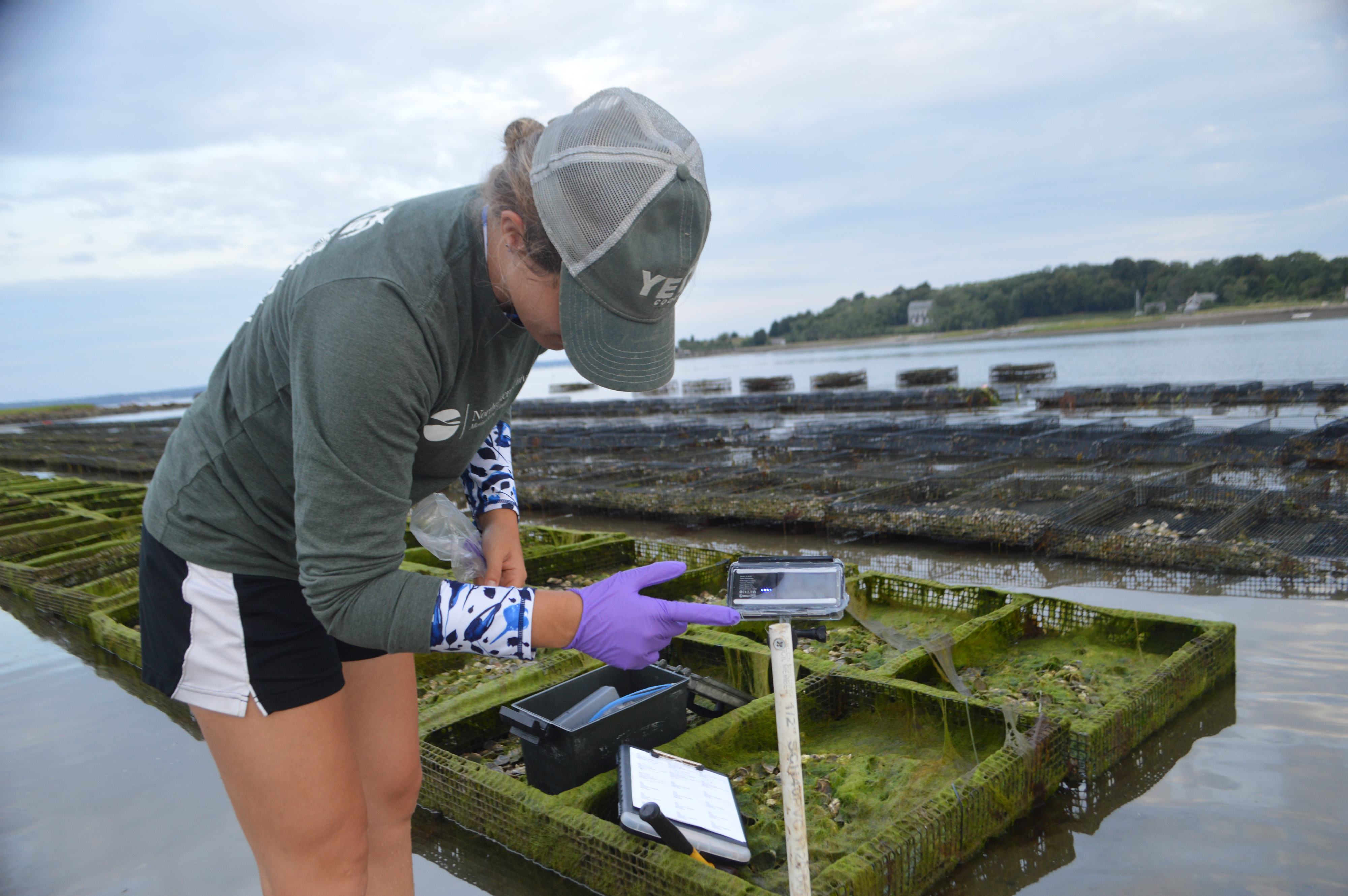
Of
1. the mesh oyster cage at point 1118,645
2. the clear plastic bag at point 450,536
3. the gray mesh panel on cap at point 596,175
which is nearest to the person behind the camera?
the gray mesh panel on cap at point 596,175

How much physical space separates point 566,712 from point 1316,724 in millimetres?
2684

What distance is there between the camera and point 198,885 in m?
2.37

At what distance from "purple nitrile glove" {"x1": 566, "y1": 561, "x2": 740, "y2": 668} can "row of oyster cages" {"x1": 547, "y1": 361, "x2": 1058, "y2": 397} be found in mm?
19353

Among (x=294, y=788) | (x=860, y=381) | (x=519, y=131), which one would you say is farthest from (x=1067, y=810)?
(x=860, y=381)

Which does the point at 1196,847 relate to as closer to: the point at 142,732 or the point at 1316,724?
the point at 1316,724

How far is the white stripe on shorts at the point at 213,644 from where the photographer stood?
1.27 meters

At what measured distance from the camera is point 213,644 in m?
1.28

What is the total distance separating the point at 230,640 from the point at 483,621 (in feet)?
1.50

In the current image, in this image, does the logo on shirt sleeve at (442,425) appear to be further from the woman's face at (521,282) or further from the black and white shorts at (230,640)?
the black and white shorts at (230,640)

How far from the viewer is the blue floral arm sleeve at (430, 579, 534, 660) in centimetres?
118

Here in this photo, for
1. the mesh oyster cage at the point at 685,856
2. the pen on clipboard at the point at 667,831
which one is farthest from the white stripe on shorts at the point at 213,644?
the mesh oyster cage at the point at 685,856

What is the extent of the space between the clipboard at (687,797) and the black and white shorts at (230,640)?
3.33 ft

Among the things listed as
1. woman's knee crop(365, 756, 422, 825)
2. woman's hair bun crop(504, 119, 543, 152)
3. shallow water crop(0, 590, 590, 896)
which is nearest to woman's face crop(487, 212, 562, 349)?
woman's hair bun crop(504, 119, 543, 152)

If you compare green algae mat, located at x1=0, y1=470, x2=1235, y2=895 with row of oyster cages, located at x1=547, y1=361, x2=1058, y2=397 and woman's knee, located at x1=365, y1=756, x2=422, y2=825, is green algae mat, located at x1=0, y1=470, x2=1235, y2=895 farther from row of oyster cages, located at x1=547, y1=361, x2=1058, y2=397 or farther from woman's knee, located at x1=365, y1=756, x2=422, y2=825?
row of oyster cages, located at x1=547, y1=361, x2=1058, y2=397
